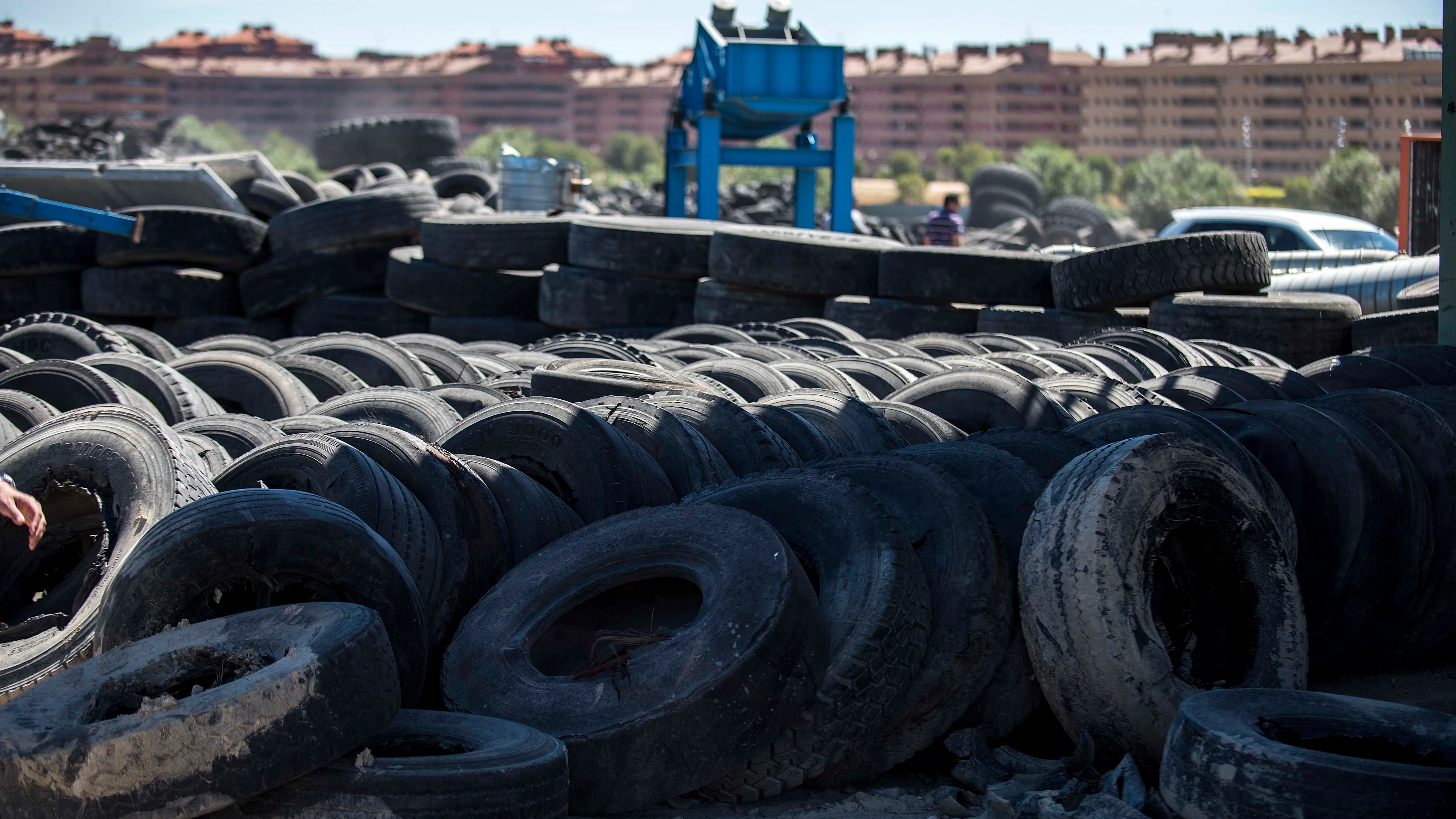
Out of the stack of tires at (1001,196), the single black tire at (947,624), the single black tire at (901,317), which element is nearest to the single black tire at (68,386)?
the single black tire at (947,624)

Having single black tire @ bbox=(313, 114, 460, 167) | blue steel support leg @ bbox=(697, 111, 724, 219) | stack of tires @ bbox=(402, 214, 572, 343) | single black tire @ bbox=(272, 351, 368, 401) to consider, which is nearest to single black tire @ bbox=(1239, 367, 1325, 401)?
single black tire @ bbox=(272, 351, 368, 401)

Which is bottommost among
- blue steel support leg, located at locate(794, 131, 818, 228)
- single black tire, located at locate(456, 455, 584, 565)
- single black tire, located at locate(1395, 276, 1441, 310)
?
single black tire, located at locate(456, 455, 584, 565)

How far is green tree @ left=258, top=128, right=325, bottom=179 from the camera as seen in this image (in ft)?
172

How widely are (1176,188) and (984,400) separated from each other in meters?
50.5

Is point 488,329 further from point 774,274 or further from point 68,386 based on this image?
point 68,386

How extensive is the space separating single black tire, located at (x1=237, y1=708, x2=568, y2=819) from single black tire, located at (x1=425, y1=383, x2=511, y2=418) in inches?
108

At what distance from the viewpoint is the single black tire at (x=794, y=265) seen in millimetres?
Result: 9172

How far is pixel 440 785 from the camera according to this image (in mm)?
2650

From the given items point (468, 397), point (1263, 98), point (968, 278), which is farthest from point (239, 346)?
point (1263, 98)

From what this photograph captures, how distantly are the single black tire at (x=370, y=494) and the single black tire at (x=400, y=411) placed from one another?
3.46 feet

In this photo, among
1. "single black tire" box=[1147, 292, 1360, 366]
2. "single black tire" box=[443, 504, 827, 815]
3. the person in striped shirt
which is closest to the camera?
"single black tire" box=[443, 504, 827, 815]

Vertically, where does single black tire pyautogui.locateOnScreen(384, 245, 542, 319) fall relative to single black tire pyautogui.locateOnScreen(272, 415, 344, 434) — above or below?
above

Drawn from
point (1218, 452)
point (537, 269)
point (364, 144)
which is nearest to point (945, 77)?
point (364, 144)

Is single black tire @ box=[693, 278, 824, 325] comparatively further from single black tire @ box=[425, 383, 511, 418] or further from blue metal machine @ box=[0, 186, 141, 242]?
blue metal machine @ box=[0, 186, 141, 242]
